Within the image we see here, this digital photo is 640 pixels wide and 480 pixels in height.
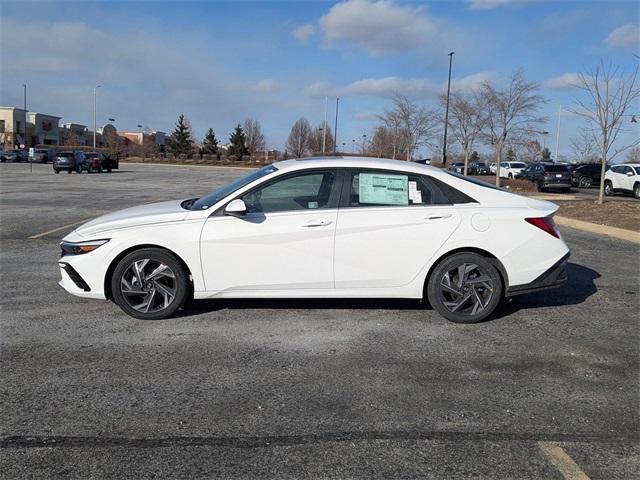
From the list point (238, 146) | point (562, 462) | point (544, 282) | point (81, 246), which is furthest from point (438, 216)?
point (238, 146)

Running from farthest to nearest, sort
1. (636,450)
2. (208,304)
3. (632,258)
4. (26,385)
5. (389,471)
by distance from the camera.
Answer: (632,258), (208,304), (26,385), (636,450), (389,471)

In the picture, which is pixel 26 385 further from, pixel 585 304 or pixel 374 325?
pixel 585 304

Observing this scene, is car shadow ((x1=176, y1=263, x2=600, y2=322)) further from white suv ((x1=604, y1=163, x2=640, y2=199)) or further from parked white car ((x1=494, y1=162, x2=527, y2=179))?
parked white car ((x1=494, y1=162, x2=527, y2=179))

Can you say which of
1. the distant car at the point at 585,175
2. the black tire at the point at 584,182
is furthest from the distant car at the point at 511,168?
the black tire at the point at 584,182

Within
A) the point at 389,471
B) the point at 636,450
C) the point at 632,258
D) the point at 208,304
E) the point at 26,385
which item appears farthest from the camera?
the point at 632,258

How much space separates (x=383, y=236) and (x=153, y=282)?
219 centimetres

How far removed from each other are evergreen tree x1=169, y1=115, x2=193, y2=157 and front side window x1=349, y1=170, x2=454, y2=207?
85515 mm

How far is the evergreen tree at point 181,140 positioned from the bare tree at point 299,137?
17.8 metres

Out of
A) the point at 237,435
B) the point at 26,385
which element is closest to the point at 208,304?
the point at 26,385

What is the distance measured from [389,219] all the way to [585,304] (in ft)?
8.75

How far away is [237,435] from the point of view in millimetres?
3242

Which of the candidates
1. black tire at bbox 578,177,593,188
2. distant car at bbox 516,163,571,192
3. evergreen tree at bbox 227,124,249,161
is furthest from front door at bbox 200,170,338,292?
evergreen tree at bbox 227,124,249,161

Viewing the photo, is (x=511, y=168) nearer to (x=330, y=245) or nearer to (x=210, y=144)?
(x=330, y=245)

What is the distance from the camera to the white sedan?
5.20m
